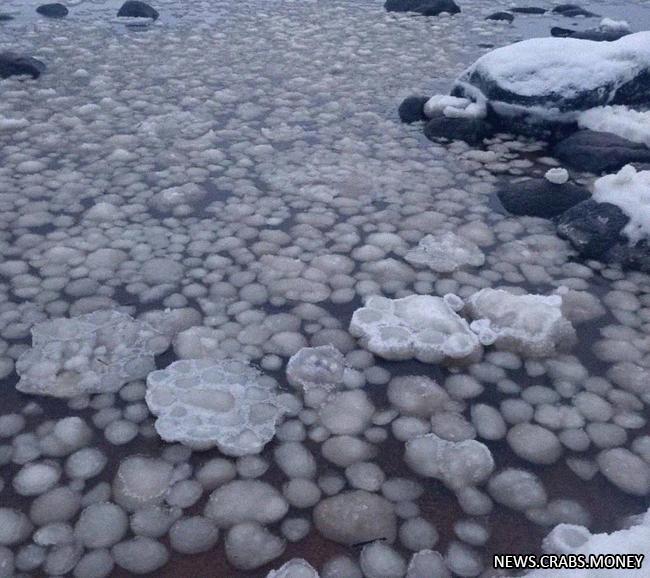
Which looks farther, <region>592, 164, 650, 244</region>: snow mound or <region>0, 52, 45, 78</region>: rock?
<region>0, 52, 45, 78</region>: rock

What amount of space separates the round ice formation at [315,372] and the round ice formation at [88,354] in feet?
1.74

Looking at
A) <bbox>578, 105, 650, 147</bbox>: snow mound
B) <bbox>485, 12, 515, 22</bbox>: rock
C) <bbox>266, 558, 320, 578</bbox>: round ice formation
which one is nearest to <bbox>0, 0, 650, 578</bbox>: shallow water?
<bbox>266, 558, 320, 578</bbox>: round ice formation

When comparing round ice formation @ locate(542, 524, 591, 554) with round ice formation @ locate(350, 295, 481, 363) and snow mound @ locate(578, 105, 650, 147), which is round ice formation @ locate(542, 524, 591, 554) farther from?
snow mound @ locate(578, 105, 650, 147)

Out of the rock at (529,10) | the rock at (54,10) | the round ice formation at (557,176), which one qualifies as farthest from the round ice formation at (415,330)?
the rock at (529,10)

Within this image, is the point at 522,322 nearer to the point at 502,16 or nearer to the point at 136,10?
the point at 502,16

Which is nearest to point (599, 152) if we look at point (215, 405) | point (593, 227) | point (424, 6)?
point (593, 227)

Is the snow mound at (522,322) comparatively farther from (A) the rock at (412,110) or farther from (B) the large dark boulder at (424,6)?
(B) the large dark boulder at (424,6)

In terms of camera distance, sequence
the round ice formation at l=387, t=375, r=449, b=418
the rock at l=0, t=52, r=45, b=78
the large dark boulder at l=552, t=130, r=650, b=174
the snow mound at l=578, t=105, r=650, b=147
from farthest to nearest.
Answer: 1. the rock at l=0, t=52, r=45, b=78
2. the snow mound at l=578, t=105, r=650, b=147
3. the large dark boulder at l=552, t=130, r=650, b=174
4. the round ice formation at l=387, t=375, r=449, b=418

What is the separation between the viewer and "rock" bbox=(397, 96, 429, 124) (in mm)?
4984

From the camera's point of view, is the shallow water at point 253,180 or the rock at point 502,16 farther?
the rock at point 502,16

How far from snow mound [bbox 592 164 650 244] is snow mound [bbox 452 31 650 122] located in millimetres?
1221

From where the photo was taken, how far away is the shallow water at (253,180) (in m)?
2.38

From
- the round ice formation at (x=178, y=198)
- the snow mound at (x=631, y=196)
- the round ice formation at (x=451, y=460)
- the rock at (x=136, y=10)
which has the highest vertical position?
the snow mound at (x=631, y=196)

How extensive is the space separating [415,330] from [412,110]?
109 inches
